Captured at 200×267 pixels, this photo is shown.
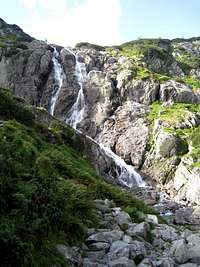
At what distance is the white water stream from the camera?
6319cm

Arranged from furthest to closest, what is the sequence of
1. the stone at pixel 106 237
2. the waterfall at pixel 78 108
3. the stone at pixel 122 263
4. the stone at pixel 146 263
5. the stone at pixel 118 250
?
the waterfall at pixel 78 108, the stone at pixel 106 237, the stone at pixel 118 250, the stone at pixel 146 263, the stone at pixel 122 263

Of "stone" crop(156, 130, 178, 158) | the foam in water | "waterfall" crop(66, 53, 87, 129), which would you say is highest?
"waterfall" crop(66, 53, 87, 129)

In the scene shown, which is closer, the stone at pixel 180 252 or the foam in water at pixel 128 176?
the stone at pixel 180 252

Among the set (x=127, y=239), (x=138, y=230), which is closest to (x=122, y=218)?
(x=138, y=230)

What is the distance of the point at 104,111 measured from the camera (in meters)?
82.6

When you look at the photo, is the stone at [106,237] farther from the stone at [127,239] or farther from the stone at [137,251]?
the stone at [137,251]

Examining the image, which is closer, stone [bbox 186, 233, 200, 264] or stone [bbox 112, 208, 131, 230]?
stone [bbox 186, 233, 200, 264]

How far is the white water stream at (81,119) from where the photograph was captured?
2488 inches

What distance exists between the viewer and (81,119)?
82.1 meters

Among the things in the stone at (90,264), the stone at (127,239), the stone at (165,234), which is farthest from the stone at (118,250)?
the stone at (165,234)

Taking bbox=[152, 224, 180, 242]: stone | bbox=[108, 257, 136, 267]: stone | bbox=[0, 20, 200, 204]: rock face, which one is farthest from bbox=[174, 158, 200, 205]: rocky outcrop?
bbox=[108, 257, 136, 267]: stone

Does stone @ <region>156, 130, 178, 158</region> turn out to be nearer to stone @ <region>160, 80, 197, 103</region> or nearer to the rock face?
the rock face

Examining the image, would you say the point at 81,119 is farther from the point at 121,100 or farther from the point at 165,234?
the point at 165,234

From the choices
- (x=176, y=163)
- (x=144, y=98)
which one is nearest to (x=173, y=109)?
(x=144, y=98)
